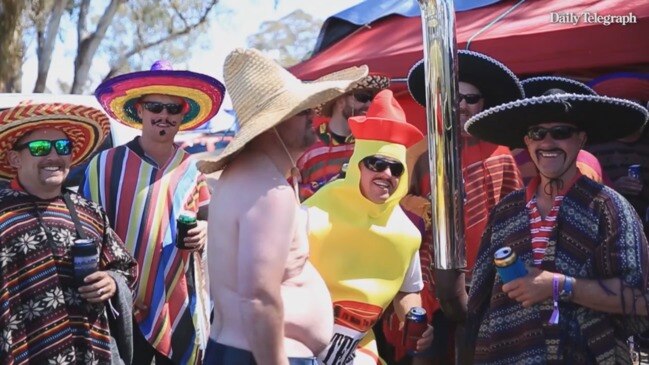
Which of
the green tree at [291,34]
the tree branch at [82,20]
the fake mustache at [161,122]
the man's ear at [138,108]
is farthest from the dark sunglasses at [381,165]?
the green tree at [291,34]

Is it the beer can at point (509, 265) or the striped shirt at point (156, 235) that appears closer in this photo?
the beer can at point (509, 265)

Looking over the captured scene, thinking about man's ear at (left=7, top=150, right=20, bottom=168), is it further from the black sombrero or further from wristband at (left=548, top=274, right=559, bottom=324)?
the black sombrero

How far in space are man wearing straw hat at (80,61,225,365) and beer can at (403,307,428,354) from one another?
1.14m

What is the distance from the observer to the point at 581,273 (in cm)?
303

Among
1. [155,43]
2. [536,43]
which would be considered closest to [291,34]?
[155,43]

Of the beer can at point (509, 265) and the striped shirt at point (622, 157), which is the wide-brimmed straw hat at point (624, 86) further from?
the beer can at point (509, 265)

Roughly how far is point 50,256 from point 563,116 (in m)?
2.07

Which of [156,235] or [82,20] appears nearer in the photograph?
[156,235]

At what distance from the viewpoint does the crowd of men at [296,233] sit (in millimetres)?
2705

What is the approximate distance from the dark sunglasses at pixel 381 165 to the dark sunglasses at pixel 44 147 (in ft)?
4.25

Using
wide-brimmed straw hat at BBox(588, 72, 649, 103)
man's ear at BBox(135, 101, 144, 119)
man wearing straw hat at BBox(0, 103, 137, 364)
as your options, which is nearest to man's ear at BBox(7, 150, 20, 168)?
man wearing straw hat at BBox(0, 103, 137, 364)

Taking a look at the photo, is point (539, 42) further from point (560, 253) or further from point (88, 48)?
point (88, 48)

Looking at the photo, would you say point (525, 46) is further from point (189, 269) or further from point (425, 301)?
point (189, 269)

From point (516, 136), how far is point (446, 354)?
4.54 ft
